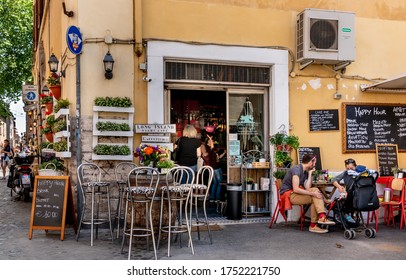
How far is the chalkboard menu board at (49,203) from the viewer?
6047 millimetres

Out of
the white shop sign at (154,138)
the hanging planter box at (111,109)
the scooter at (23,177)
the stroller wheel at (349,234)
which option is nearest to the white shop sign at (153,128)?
the white shop sign at (154,138)

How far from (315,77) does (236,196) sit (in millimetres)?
2577

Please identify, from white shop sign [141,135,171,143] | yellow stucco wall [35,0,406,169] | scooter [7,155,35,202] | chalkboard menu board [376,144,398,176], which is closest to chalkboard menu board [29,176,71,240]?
yellow stucco wall [35,0,406,169]

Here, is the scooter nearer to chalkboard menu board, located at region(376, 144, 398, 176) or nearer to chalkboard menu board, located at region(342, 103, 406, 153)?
chalkboard menu board, located at region(342, 103, 406, 153)

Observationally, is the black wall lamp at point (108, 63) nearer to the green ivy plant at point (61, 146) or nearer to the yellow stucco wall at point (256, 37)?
the yellow stucco wall at point (256, 37)

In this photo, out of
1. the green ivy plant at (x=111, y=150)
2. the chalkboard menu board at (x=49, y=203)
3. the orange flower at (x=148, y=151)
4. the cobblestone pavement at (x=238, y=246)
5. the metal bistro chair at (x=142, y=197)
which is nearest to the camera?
the metal bistro chair at (x=142, y=197)

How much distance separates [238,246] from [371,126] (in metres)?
3.85

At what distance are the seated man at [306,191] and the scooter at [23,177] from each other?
6.27 m

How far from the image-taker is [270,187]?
7.68 meters

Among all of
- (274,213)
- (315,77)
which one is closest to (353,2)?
(315,77)

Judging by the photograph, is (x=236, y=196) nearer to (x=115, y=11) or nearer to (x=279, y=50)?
(x=279, y=50)

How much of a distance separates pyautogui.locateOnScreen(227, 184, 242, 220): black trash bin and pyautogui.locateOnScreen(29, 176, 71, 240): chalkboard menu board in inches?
107

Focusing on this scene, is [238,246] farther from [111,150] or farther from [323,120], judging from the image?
[323,120]

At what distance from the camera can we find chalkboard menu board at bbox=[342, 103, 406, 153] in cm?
787
